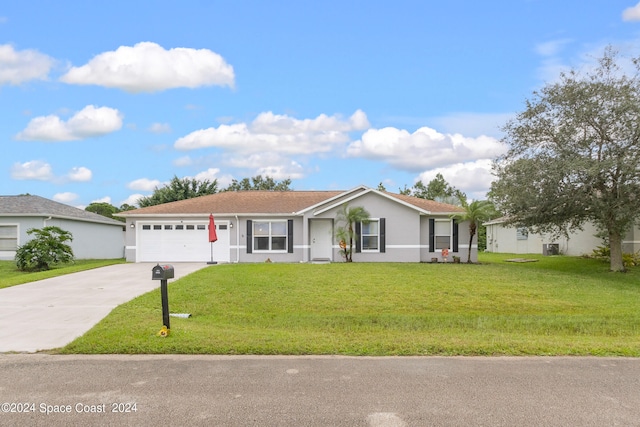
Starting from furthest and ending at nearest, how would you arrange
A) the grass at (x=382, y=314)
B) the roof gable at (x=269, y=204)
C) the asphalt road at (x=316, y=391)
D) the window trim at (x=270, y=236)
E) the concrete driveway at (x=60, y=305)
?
1. the window trim at (x=270, y=236)
2. the roof gable at (x=269, y=204)
3. the concrete driveway at (x=60, y=305)
4. the grass at (x=382, y=314)
5. the asphalt road at (x=316, y=391)

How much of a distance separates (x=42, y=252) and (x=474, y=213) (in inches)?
759

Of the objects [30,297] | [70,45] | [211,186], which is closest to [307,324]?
[30,297]

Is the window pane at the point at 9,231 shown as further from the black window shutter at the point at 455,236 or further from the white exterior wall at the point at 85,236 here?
the black window shutter at the point at 455,236

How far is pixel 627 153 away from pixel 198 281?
51.3 ft

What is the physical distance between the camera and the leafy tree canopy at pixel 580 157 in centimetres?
1681

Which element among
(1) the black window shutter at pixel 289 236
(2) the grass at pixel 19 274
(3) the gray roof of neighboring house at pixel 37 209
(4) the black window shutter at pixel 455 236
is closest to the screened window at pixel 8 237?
(3) the gray roof of neighboring house at pixel 37 209

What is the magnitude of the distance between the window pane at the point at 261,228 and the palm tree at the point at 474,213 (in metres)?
9.01

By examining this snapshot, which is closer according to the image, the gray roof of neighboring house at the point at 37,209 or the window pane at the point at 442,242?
the window pane at the point at 442,242

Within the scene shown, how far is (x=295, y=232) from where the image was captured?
22500mm

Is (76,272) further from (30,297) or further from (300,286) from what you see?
(300,286)

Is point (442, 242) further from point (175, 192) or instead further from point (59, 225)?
point (175, 192)

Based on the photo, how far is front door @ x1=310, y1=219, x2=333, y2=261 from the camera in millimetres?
22625

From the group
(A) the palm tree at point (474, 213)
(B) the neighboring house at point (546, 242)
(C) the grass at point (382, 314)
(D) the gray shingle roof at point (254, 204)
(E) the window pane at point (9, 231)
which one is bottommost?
(C) the grass at point (382, 314)

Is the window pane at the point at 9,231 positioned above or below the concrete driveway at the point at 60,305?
above
